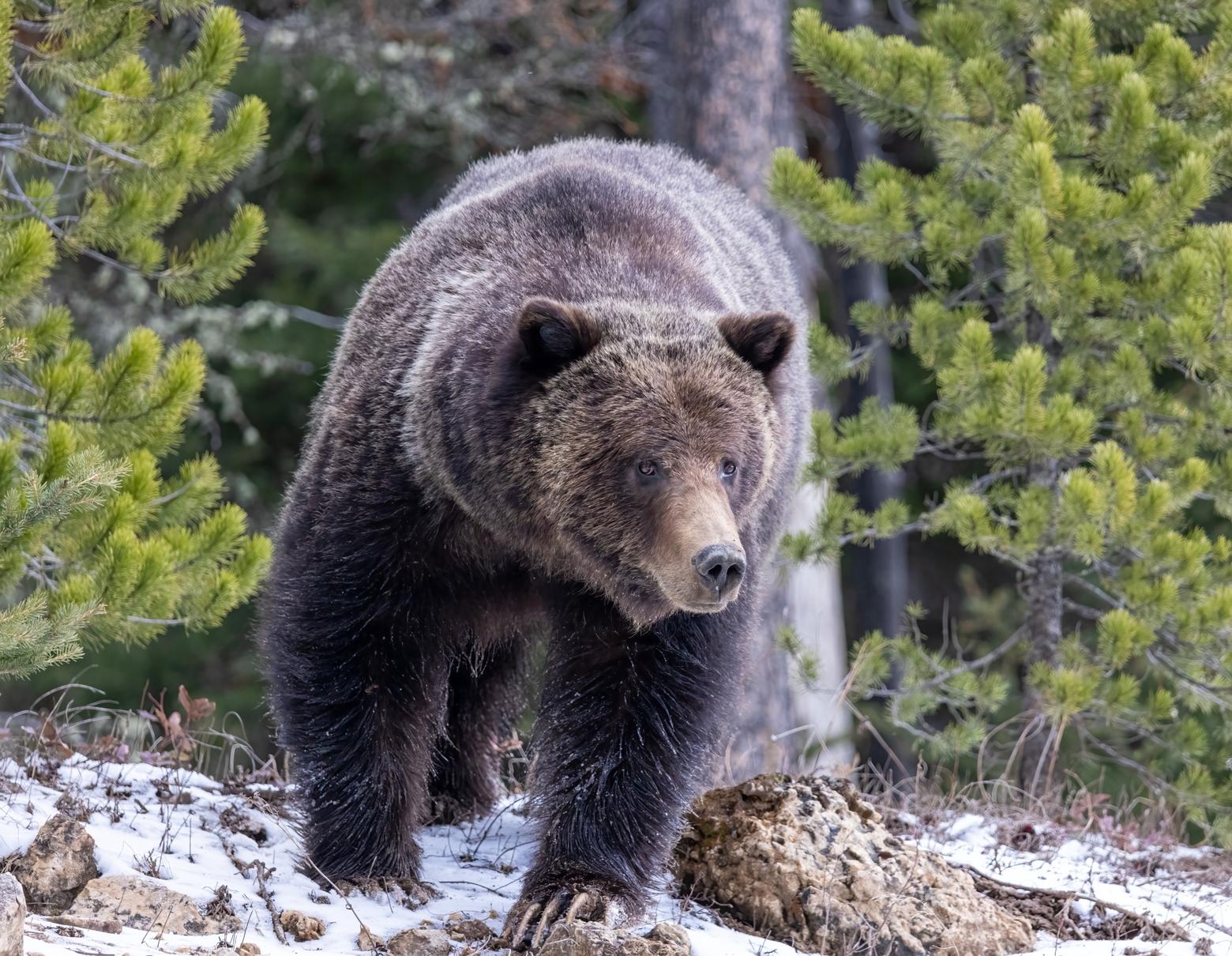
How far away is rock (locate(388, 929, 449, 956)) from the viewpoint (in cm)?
468

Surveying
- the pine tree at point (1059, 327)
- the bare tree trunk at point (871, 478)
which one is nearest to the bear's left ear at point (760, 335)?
the pine tree at point (1059, 327)

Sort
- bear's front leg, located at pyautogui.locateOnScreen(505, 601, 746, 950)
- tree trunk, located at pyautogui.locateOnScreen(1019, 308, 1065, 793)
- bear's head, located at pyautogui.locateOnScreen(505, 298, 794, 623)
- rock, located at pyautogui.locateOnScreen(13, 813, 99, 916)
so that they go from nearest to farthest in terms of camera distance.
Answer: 1. rock, located at pyautogui.locateOnScreen(13, 813, 99, 916)
2. bear's head, located at pyautogui.locateOnScreen(505, 298, 794, 623)
3. bear's front leg, located at pyautogui.locateOnScreen(505, 601, 746, 950)
4. tree trunk, located at pyautogui.locateOnScreen(1019, 308, 1065, 793)

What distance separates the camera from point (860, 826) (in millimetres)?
5422

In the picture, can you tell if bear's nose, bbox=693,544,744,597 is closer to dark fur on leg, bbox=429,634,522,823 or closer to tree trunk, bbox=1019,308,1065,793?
dark fur on leg, bbox=429,634,522,823

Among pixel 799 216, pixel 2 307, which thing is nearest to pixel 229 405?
pixel 799 216

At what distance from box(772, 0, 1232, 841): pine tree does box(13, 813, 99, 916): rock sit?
4209 millimetres

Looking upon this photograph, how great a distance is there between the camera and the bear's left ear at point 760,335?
16.9 feet

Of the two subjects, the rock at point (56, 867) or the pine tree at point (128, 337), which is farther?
the pine tree at point (128, 337)

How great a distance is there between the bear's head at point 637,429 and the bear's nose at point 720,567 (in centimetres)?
19

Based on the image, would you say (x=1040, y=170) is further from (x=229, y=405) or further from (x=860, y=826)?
(x=229, y=405)

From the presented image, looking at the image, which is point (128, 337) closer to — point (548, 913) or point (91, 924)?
point (91, 924)

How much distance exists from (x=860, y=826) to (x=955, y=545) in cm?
1493

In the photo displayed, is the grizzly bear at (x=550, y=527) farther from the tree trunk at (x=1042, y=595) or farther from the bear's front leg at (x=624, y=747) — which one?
the tree trunk at (x=1042, y=595)

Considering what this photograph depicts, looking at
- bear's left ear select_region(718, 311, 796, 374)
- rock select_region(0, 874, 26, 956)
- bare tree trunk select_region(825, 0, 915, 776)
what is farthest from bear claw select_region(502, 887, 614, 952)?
bare tree trunk select_region(825, 0, 915, 776)
